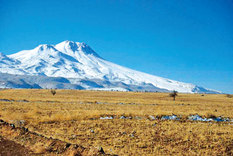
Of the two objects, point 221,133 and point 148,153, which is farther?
point 221,133

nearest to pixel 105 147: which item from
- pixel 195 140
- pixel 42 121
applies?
pixel 195 140

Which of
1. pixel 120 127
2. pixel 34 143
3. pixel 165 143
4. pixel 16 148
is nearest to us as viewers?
pixel 16 148

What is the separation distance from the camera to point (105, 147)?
49.0ft

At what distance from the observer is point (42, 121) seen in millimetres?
23453

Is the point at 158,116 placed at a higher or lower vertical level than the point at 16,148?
higher

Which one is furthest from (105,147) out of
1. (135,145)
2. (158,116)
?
(158,116)

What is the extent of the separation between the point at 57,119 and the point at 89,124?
3.85 m

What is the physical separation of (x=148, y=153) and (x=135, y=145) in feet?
5.51

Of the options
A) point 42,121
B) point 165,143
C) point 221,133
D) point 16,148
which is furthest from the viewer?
point 42,121

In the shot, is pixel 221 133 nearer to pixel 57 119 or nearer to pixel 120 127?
pixel 120 127

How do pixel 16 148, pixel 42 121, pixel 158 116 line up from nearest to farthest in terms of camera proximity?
pixel 16 148
pixel 42 121
pixel 158 116

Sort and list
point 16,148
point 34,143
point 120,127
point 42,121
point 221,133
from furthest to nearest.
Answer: point 42,121, point 120,127, point 221,133, point 34,143, point 16,148

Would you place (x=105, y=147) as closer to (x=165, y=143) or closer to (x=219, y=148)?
(x=165, y=143)

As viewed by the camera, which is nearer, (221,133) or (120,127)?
(221,133)
